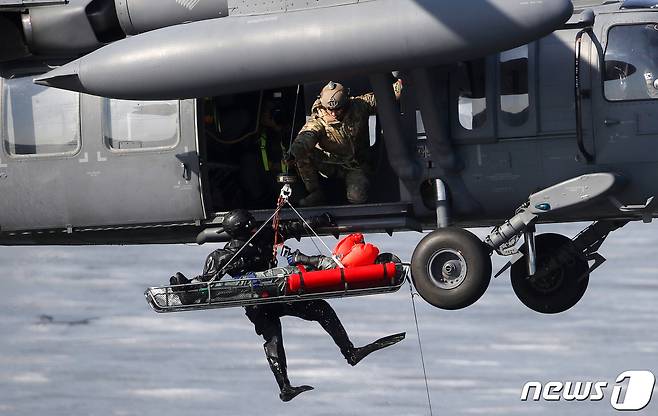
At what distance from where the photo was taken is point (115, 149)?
14195 millimetres

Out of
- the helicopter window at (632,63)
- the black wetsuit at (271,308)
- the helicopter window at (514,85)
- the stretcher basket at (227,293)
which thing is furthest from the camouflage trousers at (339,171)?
the helicopter window at (632,63)

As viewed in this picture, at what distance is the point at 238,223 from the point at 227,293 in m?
0.59

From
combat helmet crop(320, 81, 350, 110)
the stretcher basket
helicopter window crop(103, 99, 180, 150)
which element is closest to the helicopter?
helicopter window crop(103, 99, 180, 150)

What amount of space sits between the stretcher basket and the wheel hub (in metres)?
0.21

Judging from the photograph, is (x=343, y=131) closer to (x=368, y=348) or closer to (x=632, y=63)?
(x=368, y=348)

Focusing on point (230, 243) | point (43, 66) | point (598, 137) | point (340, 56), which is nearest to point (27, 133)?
point (43, 66)

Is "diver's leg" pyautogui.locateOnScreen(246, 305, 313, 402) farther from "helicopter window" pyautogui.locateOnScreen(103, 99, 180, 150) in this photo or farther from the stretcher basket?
"helicopter window" pyautogui.locateOnScreen(103, 99, 180, 150)

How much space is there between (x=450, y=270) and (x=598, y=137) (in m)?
1.53

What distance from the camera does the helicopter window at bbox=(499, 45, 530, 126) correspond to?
13.3m

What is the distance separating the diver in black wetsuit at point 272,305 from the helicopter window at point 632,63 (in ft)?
8.33

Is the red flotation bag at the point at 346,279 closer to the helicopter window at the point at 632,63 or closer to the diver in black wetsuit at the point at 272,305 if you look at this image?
the diver in black wetsuit at the point at 272,305

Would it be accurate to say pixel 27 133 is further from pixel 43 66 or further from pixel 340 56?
pixel 340 56

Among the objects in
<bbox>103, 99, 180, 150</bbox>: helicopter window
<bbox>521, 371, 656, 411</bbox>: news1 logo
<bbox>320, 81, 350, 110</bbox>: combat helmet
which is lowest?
<bbox>521, 371, 656, 411</bbox>: news1 logo

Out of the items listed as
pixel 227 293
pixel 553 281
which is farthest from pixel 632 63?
pixel 227 293
